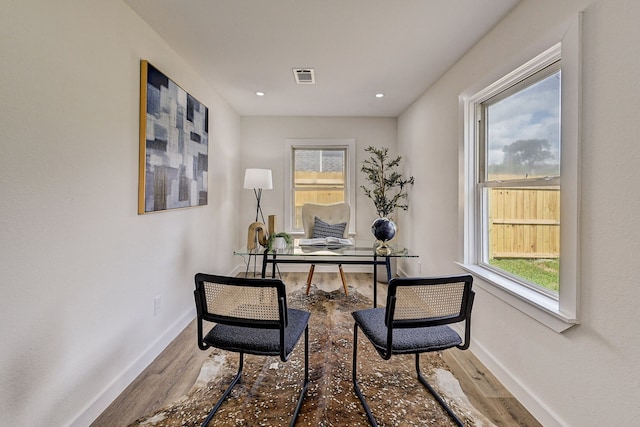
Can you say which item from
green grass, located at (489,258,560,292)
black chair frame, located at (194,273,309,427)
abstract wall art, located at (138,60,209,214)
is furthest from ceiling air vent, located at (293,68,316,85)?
green grass, located at (489,258,560,292)

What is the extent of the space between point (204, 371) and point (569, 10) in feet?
9.34

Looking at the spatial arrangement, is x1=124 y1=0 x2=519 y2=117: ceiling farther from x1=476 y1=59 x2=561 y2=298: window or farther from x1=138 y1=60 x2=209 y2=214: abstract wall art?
x1=476 y1=59 x2=561 y2=298: window

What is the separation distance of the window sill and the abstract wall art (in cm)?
236

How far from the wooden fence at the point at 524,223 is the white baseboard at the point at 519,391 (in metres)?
0.71

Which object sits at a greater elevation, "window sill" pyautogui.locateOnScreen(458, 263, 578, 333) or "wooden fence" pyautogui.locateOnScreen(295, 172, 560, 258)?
"wooden fence" pyautogui.locateOnScreen(295, 172, 560, 258)

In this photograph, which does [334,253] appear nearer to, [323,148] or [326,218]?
[326,218]

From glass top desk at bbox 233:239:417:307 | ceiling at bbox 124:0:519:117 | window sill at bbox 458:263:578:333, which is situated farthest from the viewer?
glass top desk at bbox 233:239:417:307

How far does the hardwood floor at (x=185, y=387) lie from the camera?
1629 millimetres

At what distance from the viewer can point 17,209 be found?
121 centimetres

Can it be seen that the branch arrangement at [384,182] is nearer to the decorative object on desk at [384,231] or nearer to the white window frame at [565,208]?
the decorative object on desk at [384,231]

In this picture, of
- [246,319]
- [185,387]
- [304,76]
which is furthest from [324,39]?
[185,387]

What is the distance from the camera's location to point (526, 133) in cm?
190

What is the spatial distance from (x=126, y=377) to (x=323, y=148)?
11.9 feet

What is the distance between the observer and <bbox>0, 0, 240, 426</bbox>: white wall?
3.94 feet
